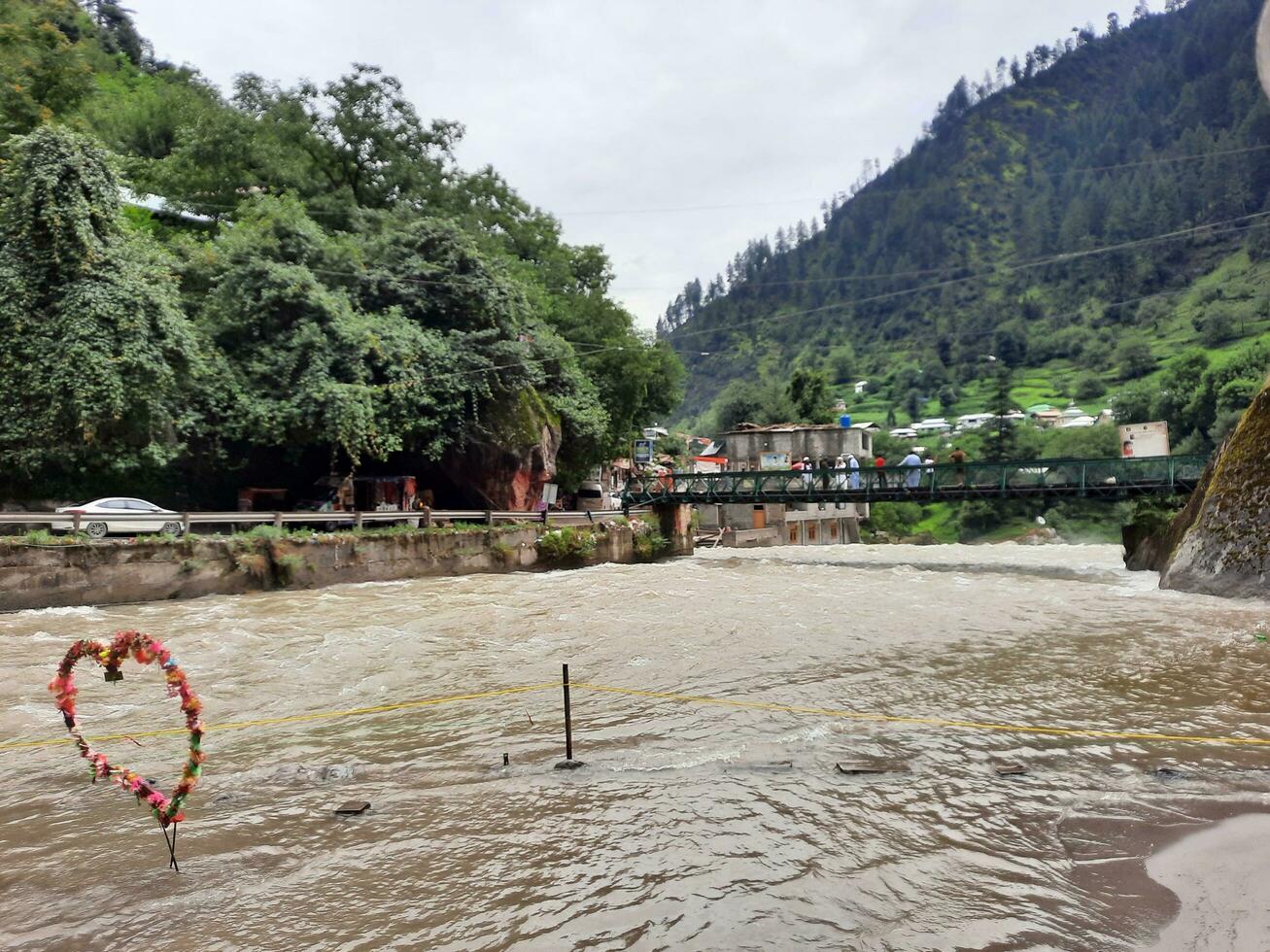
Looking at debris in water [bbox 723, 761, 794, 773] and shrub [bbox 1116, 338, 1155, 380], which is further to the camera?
shrub [bbox 1116, 338, 1155, 380]

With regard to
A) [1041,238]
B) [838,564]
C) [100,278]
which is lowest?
[838,564]

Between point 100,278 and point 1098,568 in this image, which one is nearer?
point 100,278

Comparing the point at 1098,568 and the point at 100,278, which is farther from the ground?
the point at 100,278

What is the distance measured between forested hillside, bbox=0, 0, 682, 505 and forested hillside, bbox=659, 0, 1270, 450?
39.3 m

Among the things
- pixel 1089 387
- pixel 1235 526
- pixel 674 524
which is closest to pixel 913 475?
pixel 674 524

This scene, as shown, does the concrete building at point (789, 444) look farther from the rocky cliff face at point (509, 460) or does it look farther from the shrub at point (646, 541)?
the rocky cliff face at point (509, 460)

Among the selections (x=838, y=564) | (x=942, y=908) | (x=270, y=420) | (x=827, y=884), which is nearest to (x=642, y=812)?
(x=827, y=884)

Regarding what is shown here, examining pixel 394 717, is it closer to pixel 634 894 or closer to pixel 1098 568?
pixel 634 894

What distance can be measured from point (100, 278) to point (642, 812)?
19.6 metres

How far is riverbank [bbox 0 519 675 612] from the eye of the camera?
1452 centimetres

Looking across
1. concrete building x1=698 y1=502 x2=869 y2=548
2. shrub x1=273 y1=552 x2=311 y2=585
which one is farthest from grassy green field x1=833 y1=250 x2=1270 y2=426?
shrub x1=273 y1=552 x2=311 y2=585

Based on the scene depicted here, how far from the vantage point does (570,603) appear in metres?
16.0

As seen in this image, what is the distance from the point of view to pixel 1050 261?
340 ft

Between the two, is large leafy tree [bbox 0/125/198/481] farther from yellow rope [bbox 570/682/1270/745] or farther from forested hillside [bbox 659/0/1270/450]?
forested hillside [bbox 659/0/1270/450]
